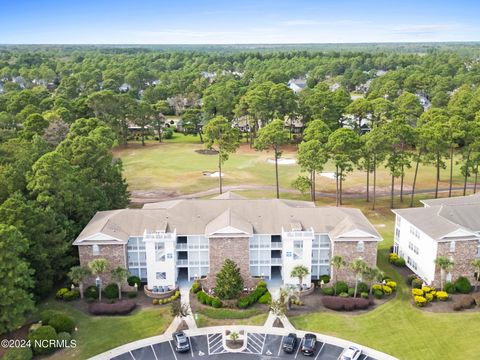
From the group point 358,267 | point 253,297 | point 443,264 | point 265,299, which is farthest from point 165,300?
point 443,264

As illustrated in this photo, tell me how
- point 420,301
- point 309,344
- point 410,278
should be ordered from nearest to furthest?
point 309,344 < point 420,301 < point 410,278

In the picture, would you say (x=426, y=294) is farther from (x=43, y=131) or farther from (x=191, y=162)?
(x=43, y=131)

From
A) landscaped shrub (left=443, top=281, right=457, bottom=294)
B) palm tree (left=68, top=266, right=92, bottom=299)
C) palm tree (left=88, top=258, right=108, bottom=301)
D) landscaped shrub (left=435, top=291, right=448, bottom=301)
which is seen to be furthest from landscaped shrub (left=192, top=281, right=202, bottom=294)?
landscaped shrub (left=443, top=281, right=457, bottom=294)

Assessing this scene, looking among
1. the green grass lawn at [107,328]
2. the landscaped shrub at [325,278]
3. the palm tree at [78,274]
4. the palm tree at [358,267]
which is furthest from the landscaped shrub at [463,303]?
the palm tree at [78,274]

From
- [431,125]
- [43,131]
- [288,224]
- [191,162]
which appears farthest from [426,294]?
[43,131]

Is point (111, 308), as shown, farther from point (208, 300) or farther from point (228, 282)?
point (228, 282)

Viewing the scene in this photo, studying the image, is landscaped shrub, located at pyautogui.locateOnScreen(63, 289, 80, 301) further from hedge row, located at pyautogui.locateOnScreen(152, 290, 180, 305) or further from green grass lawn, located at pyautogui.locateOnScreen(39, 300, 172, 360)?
hedge row, located at pyautogui.locateOnScreen(152, 290, 180, 305)
